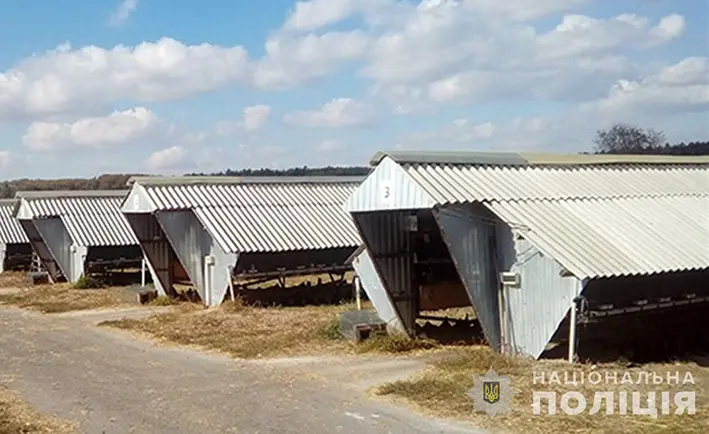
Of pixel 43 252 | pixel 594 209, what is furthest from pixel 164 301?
pixel 594 209

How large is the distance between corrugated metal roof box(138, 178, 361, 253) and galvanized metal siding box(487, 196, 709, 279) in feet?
31.4

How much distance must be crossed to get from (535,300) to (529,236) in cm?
99

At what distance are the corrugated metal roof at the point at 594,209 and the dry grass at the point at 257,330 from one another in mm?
3063

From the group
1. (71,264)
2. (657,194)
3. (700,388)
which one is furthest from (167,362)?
(71,264)

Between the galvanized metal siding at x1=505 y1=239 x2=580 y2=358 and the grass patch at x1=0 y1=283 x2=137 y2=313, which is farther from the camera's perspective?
the grass patch at x1=0 y1=283 x2=137 y2=313

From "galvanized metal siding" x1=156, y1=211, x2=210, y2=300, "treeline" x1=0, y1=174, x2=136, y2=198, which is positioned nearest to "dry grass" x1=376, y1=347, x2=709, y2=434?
"galvanized metal siding" x1=156, y1=211, x2=210, y2=300

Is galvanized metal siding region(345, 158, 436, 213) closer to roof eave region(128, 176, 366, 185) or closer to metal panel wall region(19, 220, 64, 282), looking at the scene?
roof eave region(128, 176, 366, 185)

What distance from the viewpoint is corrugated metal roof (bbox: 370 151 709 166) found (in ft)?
47.5

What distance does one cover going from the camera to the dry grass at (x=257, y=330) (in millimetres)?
14992

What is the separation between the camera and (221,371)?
13.6m

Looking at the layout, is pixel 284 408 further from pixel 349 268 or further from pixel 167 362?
pixel 349 268

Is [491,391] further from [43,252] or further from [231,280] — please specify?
[43,252]

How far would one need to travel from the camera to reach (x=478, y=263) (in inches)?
535

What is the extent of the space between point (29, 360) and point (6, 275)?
73.1 ft
